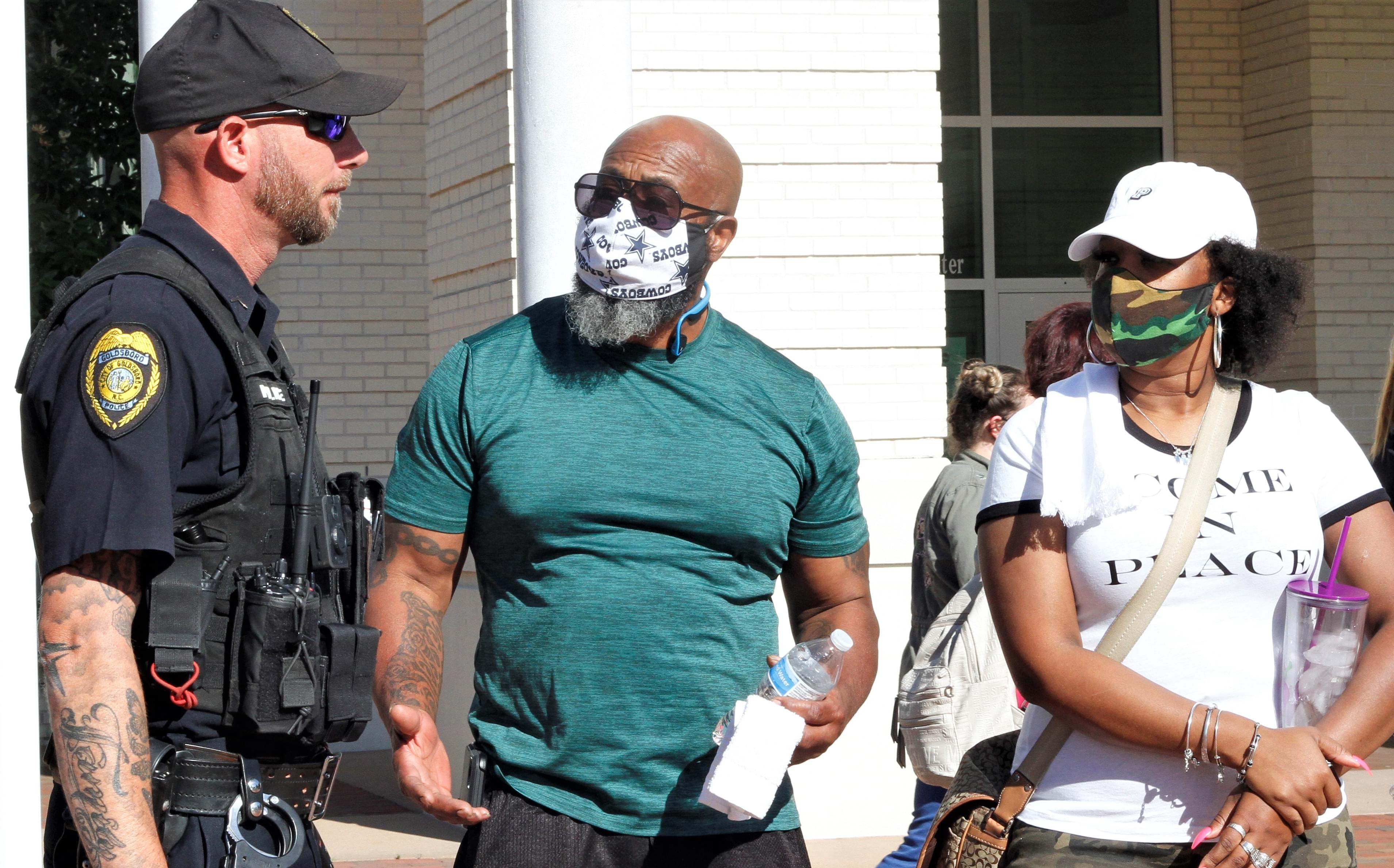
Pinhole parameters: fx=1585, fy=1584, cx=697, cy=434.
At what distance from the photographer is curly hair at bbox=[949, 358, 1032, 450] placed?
5.41m

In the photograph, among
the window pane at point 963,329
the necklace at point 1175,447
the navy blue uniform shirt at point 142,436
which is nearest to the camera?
the navy blue uniform shirt at point 142,436

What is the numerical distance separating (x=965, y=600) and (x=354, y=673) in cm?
214

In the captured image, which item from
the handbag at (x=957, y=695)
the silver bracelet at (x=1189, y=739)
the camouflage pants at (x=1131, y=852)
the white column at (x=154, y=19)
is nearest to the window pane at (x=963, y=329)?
the white column at (x=154, y=19)

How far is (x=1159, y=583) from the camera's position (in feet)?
9.16

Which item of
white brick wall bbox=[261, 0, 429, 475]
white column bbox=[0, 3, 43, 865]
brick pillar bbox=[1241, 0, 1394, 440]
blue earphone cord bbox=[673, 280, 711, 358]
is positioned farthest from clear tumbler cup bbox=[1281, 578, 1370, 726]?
brick pillar bbox=[1241, 0, 1394, 440]

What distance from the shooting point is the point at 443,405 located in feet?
9.62

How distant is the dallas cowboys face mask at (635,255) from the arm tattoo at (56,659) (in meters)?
1.25

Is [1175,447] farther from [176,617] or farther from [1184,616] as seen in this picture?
[176,617]

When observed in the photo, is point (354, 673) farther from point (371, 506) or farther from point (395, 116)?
point (395, 116)

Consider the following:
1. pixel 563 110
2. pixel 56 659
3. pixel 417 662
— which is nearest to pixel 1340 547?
pixel 417 662

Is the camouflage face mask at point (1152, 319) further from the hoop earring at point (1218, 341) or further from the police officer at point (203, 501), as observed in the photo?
the police officer at point (203, 501)

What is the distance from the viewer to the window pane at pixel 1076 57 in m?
11.2

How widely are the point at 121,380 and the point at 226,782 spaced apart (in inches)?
25.6

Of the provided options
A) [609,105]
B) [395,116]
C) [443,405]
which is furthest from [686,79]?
[443,405]
